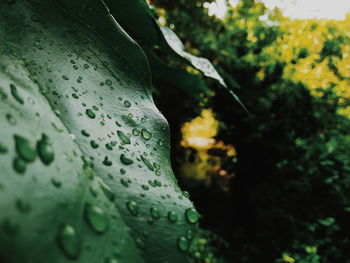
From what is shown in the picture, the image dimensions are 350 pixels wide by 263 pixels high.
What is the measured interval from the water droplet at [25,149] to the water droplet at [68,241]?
8 cm

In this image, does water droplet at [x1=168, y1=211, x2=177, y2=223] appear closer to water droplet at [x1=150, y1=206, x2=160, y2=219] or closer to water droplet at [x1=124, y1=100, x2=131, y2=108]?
water droplet at [x1=150, y1=206, x2=160, y2=219]

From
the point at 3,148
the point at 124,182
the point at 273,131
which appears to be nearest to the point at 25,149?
the point at 3,148

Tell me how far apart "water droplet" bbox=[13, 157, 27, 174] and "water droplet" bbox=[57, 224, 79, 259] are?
2.6 inches

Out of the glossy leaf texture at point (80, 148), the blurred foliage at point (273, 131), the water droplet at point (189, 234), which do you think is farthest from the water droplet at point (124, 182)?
the blurred foliage at point (273, 131)

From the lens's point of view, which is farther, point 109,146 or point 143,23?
point 143,23

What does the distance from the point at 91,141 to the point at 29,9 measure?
341mm

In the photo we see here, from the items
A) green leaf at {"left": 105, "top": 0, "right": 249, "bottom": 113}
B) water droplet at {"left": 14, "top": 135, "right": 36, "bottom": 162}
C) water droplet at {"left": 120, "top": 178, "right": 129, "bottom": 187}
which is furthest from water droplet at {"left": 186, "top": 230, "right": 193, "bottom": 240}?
green leaf at {"left": 105, "top": 0, "right": 249, "bottom": 113}

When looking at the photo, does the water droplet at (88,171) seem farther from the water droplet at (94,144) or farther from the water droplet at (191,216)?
the water droplet at (191,216)

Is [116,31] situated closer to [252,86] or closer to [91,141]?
[91,141]

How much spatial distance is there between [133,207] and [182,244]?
81mm

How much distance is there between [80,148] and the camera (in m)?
0.38

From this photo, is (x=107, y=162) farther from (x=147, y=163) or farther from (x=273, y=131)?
(x=273, y=131)

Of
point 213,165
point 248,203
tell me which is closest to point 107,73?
point 248,203

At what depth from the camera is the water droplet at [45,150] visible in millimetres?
307
